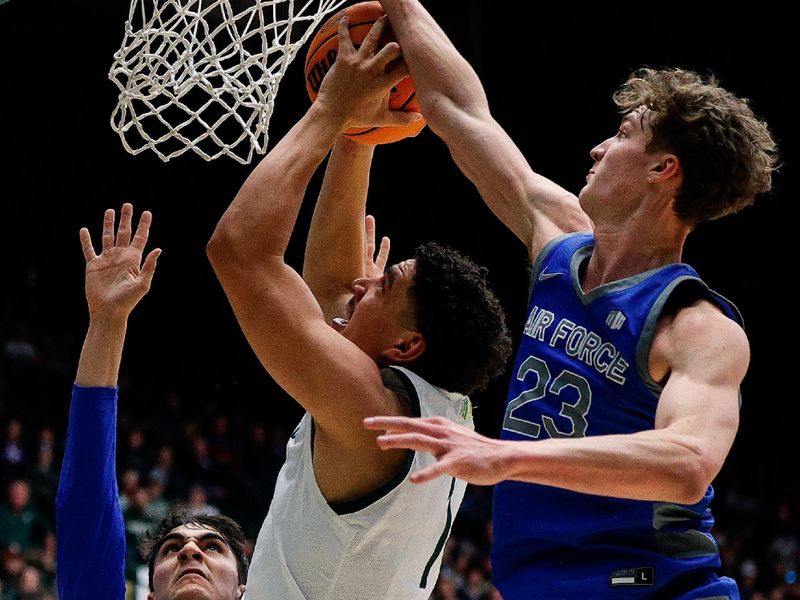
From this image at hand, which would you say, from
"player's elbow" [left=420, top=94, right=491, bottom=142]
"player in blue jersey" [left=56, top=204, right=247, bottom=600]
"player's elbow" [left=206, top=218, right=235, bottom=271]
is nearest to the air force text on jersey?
"player's elbow" [left=420, top=94, right=491, bottom=142]

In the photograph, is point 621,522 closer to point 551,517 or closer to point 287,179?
point 551,517

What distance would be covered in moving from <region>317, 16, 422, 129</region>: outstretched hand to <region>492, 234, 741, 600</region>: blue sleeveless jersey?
76 centimetres

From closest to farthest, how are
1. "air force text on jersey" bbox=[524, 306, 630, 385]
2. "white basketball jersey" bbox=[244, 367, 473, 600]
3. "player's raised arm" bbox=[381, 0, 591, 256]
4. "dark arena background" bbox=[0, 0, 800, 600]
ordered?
1. "air force text on jersey" bbox=[524, 306, 630, 385]
2. "white basketball jersey" bbox=[244, 367, 473, 600]
3. "player's raised arm" bbox=[381, 0, 591, 256]
4. "dark arena background" bbox=[0, 0, 800, 600]

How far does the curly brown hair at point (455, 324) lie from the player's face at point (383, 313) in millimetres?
25

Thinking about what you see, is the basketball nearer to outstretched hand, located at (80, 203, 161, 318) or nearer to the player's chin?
outstretched hand, located at (80, 203, 161, 318)

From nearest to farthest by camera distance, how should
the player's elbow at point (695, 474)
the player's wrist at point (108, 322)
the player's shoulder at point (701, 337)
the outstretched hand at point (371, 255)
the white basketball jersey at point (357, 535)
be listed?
the player's elbow at point (695, 474) → the player's shoulder at point (701, 337) → the white basketball jersey at point (357, 535) → the player's wrist at point (108, 322) → the outstretched hand at point (371, 255)

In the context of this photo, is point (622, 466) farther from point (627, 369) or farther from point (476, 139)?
point (476, 139)

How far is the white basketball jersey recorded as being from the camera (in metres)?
2.74

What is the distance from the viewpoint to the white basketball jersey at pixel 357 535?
2744 mm

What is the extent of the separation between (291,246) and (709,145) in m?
11.6

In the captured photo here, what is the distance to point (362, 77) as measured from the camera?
3064mm

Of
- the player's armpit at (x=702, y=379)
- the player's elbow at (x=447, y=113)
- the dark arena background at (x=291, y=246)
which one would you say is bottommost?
the dark arena background at (x=291, y=246)

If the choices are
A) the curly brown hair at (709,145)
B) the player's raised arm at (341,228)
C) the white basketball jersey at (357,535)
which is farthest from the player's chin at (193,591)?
the curly brown hair at (709,145)

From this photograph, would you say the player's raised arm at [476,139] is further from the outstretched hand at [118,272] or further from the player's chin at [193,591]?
the player's chin at [193,591]
